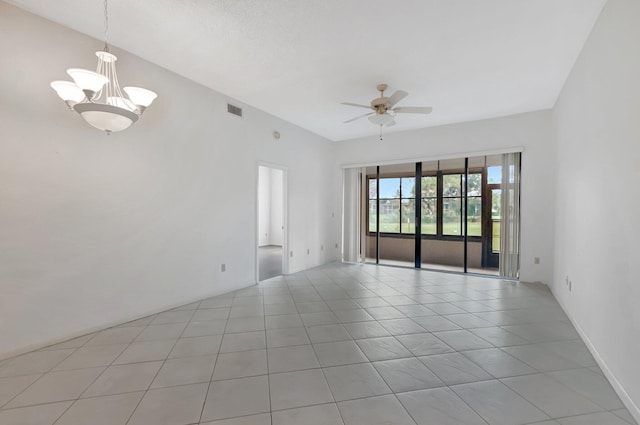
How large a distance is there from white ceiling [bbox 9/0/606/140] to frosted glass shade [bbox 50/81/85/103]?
1.00 meters

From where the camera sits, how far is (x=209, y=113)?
418 cm

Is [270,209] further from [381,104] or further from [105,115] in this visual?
[105,115]

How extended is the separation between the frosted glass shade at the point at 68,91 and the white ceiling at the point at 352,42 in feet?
3.28

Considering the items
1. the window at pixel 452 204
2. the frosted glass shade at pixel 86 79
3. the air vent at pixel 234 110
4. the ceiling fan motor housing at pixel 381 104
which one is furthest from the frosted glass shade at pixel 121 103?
the window at pixel 452 204

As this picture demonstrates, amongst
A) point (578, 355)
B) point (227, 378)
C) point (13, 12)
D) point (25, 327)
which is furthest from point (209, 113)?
point (578, 355)

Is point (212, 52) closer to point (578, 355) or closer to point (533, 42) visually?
point (533, 42)

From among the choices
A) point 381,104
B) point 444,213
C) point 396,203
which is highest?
point 381,104

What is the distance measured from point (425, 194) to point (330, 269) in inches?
121

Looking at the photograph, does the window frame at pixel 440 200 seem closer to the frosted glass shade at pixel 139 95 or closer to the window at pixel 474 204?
the window at pixel 474 204

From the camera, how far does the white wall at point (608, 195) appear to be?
74.2 inches

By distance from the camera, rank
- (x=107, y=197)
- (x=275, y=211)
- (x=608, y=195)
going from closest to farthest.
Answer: (x=608, y=195) → (x=107, y=197) → (x=275, y=211)

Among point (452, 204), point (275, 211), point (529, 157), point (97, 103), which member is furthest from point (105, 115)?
point (275, 211)

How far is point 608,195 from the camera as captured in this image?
2293mm

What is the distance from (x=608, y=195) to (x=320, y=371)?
2.80 meters
